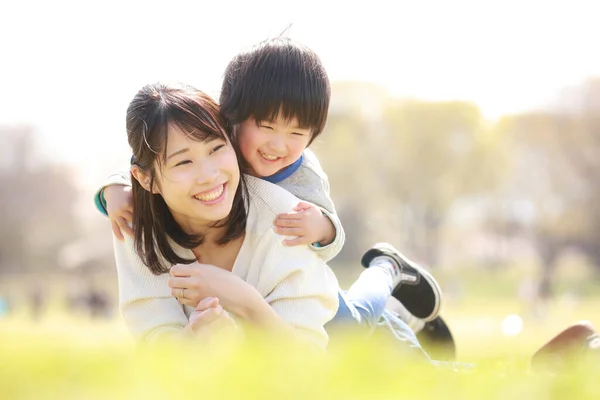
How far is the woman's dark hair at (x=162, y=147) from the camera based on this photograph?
3582 mm

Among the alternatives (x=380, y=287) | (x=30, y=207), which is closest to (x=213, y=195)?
(x=380, y=287)

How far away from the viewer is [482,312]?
34.3 meters

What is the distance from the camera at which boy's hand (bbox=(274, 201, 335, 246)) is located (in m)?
3.63

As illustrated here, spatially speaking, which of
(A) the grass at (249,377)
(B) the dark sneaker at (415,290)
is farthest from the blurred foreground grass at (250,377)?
(B) the dark sneaker at (415,290)

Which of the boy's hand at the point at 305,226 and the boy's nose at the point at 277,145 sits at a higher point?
the boy's nose at the point at 277,145

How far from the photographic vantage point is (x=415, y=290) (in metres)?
5.11

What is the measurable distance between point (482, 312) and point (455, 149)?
14.2 meters

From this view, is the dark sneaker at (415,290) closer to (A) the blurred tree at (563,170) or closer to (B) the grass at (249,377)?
(B) the grass at (249,377)

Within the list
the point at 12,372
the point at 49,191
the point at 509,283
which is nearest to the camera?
the point at 12,372

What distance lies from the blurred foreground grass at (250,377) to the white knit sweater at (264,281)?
1.46m

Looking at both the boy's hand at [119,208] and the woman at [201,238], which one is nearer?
the woman at [201,238]

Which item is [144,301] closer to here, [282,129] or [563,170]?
[282,129]

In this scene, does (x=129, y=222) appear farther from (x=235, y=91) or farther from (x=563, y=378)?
(x=563, y=378)

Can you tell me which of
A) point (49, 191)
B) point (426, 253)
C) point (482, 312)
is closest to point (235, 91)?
point (482, 312)
